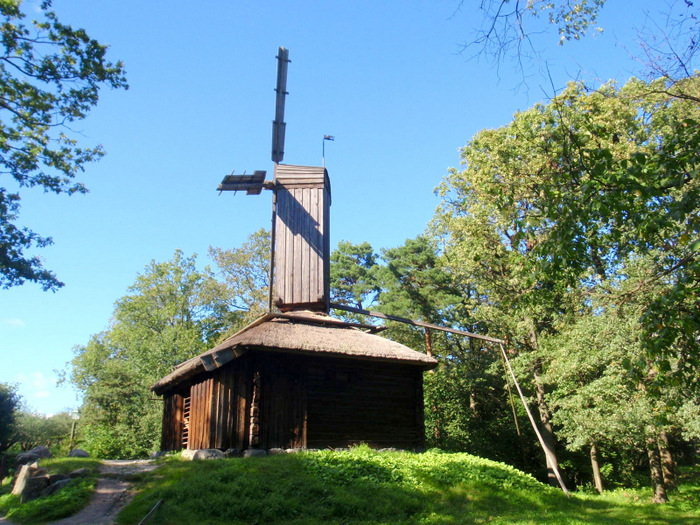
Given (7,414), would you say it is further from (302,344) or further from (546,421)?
(546,421)

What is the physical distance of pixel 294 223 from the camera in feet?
53.2

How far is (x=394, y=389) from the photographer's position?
A: 565 inches

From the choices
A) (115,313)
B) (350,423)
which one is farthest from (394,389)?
(115,313)

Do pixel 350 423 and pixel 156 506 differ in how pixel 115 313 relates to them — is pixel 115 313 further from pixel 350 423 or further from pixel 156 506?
pixel 156 506

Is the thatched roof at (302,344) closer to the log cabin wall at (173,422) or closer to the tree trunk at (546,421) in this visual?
the log cabin wall at (173,422)

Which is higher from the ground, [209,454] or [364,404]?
[364,404]

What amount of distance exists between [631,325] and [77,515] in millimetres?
13580

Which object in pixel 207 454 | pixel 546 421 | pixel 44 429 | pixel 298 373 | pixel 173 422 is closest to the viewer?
pixel 207 454

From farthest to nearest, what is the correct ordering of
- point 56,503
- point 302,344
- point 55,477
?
1. point 302,344
2. point 55,477
3. point 56,503

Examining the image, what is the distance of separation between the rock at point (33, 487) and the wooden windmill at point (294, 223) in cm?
715

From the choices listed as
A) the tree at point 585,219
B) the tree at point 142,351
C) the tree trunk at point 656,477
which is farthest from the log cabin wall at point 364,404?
the tree at point 142,351

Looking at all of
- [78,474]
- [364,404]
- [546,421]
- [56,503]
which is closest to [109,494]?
[56,503]

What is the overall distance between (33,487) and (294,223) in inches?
360

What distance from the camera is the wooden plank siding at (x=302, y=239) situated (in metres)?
15.8
